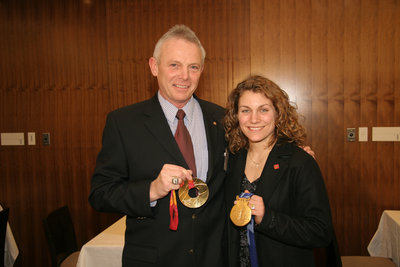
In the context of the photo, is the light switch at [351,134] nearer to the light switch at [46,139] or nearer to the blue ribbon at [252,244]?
the blue ribbon at [252,244]

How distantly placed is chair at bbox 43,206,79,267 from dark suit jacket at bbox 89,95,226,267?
1.42 metres

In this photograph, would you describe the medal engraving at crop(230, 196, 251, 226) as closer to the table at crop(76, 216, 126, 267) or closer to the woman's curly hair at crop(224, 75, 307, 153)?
the woman's curly hair at crop(224, 75, 307, 153)

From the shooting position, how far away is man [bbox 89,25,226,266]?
5.22 ft

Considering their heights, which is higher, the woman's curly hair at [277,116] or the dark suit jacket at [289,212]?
the woman's curly hair at [277,116]

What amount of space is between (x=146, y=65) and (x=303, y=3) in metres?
2.16

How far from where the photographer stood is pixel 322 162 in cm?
385

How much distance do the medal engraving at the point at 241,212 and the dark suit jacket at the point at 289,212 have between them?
0.10 metres

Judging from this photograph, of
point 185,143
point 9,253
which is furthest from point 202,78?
point 9,253

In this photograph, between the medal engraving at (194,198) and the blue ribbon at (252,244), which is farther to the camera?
the blue ribbon at (252,244)

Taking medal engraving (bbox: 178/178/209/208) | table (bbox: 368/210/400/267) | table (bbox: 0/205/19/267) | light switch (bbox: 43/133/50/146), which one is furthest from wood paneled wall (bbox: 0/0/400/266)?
medal engraving (bbox: 178/178/209/208)

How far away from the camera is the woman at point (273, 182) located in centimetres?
156

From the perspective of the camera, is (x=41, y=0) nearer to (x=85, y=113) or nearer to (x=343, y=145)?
(x=85, y=113)

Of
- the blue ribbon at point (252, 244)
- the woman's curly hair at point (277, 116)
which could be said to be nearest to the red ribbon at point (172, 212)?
the blue ribbon at point (252, 244)

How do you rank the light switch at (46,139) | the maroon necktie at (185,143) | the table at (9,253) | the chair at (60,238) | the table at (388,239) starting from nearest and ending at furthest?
1. the maroon necktie at (185,143)
2. the chair at (60,238)
3. the table at (388,239)
4. the table at (9,253)
5. the light switch at (46,139)
